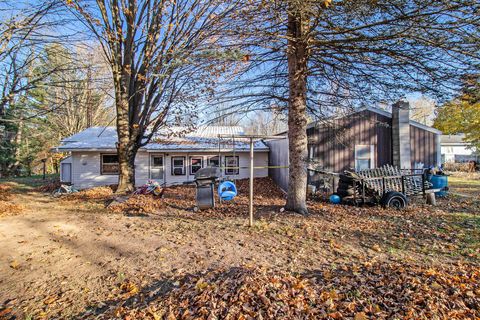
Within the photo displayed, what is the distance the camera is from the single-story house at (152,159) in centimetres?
1406

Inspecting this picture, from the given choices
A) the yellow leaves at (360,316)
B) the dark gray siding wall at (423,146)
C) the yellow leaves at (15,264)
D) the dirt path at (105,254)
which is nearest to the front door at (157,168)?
the dirt path at (105,254)

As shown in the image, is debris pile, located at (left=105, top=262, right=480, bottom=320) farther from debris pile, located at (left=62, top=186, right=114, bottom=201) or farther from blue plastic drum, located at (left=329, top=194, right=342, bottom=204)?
debris pile, located at (left=62, top=186, right=114, bottom=201)

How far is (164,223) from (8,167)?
26189 millimetres

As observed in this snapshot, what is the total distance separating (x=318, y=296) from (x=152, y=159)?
1376 cm

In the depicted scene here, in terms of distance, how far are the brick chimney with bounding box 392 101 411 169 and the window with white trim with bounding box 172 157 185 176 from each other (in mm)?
11619

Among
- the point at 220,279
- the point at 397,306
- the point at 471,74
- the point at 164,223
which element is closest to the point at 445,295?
the point at 397,306

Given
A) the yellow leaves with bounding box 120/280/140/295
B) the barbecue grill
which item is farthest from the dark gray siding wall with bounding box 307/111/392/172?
the yellow leaves with bounding box 120/280/140/295

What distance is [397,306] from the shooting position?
2564mm

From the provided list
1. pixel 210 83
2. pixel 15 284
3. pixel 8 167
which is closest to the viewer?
pixel 15 284

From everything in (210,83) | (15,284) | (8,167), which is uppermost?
(210,83)

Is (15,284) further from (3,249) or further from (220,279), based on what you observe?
(220,279)

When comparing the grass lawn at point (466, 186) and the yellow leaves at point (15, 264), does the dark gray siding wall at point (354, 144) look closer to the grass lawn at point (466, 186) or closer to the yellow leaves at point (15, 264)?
the grass lawn at point (466, 186)

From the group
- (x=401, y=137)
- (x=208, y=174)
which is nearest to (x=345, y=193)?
(x=208, y=174)

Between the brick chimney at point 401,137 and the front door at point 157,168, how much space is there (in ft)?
41.8
